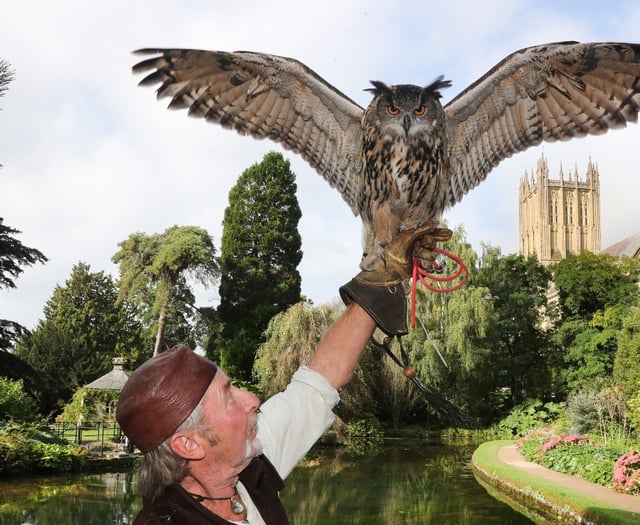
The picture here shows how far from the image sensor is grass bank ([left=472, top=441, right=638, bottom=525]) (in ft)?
25.0

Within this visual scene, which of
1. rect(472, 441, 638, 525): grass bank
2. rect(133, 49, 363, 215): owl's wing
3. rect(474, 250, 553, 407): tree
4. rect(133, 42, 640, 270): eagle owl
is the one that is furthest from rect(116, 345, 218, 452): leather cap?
rect(474, 250, 553, 407): tree

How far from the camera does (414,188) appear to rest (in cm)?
241

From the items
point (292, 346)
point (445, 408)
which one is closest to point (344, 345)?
point (445, 408)

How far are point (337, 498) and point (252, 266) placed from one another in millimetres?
10099

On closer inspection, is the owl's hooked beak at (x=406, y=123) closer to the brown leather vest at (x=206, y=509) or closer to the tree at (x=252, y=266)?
the brown leather vest at (x=206, y=509)

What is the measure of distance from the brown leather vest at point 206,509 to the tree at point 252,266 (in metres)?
16.8

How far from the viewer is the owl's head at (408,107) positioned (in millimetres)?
2248

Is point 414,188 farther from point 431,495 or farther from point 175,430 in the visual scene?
point 431,495

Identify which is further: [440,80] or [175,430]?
[440,80]

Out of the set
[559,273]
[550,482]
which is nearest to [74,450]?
[550,482]

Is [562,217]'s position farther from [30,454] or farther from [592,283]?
[30,454]

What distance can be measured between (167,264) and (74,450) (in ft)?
25.5

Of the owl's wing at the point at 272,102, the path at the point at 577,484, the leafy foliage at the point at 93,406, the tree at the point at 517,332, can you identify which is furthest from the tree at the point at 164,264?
the owl's wing at the point at 272,102

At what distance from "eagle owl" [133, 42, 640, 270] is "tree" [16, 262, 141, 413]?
22.3m
